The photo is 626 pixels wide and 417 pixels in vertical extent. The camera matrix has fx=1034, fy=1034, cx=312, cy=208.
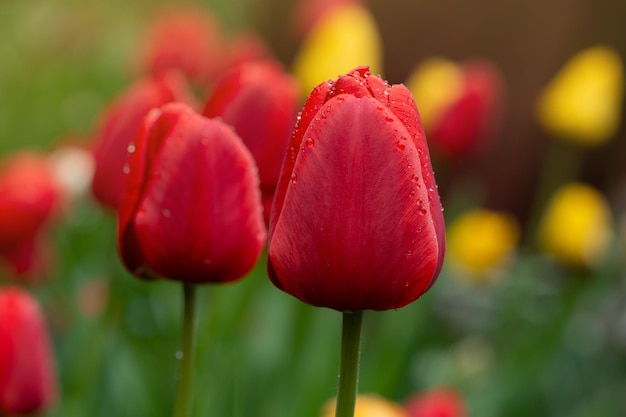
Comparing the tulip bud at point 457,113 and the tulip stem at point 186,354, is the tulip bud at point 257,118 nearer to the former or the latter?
the tulip stem at point 186,354

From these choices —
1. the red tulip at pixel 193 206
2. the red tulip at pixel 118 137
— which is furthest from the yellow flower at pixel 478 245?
the red tulip at pixel 193 206

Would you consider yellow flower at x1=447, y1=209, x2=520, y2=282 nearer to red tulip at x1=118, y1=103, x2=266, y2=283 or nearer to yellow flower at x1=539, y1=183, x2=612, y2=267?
yellow flower at x1=539, y1=183, x2=612, y2=267

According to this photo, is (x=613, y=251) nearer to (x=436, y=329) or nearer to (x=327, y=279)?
(x=436, y=329)

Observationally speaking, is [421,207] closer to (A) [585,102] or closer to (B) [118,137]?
(B) [118,137]

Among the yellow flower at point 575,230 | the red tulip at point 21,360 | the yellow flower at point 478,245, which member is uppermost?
the red tulip at point 21,360

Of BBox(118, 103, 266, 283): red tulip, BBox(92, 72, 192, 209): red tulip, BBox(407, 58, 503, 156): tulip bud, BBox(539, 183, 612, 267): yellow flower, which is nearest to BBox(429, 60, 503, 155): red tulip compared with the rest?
BBox(407, 58, 503, 156): tulip bud

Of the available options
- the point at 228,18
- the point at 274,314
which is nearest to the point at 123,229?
the point at 274,314

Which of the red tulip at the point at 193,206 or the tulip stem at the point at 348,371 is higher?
Result: the red tulip at the point at 193,206
